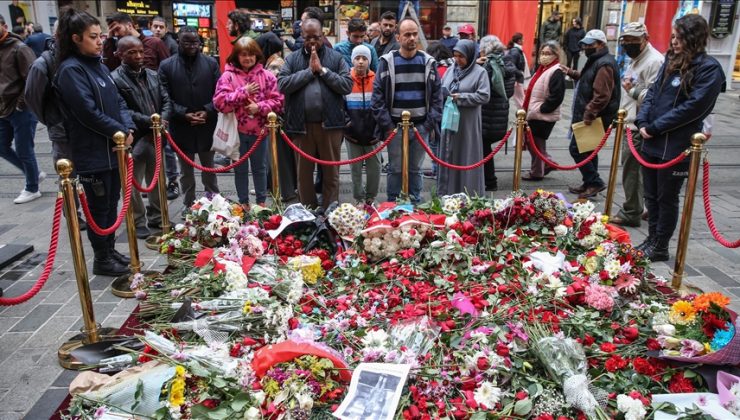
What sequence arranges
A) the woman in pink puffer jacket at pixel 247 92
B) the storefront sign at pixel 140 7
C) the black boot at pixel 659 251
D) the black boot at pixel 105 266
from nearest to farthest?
1. the black boot at pixel 105 266
2. the black boot at pixel 659 251
3. the woman in pink puffer jacket at pixel 247 92
4. the storefront sign at pixel 140 7

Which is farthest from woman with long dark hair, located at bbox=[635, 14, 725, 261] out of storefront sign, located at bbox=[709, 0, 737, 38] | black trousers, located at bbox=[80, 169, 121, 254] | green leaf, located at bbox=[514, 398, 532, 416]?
storefront sign, located at bbox=[709, 0, 737, 38]

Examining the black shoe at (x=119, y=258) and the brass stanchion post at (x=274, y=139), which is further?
the brass stanchion post at (x=274, y=139)

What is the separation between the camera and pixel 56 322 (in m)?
4.16

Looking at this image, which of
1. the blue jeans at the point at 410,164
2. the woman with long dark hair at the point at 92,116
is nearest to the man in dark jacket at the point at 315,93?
the blue jeans at the point at 410,164

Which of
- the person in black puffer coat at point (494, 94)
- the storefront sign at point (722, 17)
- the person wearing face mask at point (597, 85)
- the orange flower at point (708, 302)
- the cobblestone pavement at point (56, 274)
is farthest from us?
the storefront sign at point (722, 17)

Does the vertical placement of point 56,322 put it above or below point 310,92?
below

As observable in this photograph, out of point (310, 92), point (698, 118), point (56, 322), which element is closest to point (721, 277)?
point (698, 118)

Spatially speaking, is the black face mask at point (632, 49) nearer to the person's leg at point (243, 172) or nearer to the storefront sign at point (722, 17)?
the person's leg at point (243, 172)

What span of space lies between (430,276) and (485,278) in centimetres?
38

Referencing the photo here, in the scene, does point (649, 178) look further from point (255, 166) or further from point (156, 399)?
point (156, 399)

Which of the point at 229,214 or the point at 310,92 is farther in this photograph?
the point at 310,92

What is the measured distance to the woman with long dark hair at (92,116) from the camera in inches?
173

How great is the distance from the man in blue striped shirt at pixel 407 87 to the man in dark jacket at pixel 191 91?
1668 mm

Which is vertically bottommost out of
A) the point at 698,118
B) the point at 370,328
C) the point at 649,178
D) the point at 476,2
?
the point at 370,328
